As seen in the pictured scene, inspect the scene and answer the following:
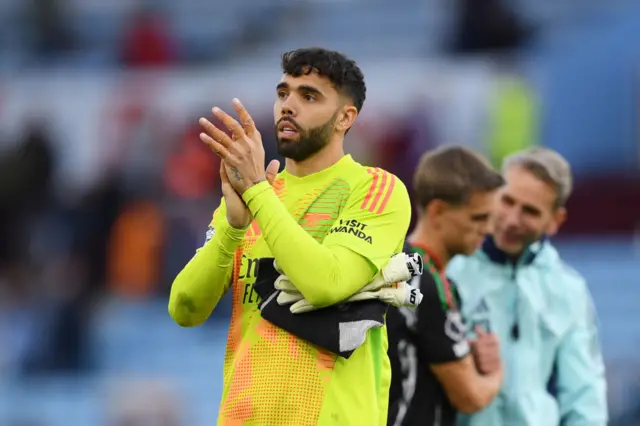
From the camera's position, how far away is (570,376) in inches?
222

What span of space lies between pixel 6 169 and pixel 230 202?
10631mm

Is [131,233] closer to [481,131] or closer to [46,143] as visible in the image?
[46,143]

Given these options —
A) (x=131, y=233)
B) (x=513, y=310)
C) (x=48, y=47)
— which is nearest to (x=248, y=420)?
(x=513, y=310)

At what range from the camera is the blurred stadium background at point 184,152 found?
13.0 m

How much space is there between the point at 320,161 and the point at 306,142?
0.08m

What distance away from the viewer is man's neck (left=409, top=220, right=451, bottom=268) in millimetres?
5223

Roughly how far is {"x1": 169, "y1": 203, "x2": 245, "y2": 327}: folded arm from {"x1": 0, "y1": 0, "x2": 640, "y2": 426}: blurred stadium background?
757cm

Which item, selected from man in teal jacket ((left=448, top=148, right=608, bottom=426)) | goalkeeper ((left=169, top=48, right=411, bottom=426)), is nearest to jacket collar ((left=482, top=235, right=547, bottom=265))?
man in teal jacket ((left=448, top=148, right=608, bottom=426))

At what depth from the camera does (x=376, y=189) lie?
4.06 metres

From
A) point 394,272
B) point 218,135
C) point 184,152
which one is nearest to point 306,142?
point 218,135

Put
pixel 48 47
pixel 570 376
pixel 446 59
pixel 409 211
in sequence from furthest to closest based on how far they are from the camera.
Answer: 1. pixel 48 47
2. pixel 446 59
3. pixel 570 376
4. pixel 409 211

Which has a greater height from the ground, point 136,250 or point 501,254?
point 501,254

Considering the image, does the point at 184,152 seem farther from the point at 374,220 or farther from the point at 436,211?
the point at 374,220

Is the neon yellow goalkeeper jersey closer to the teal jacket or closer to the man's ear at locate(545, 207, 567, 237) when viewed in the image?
the teal jacket
